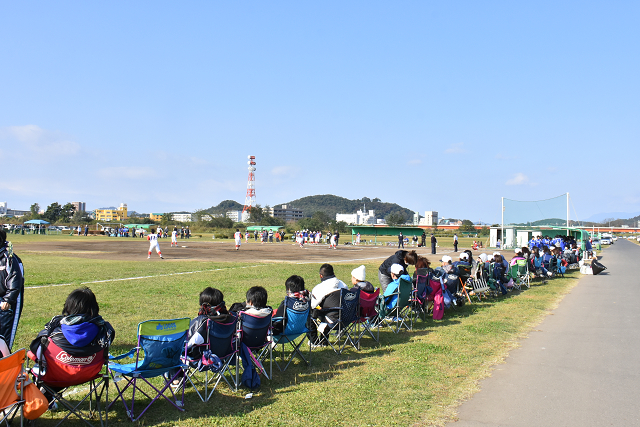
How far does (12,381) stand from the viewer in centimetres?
338

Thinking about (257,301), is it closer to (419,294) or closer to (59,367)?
(59,367)

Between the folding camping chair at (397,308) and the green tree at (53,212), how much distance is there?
4818 inches

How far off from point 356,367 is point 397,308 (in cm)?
241

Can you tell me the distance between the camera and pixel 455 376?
5469 millimetres

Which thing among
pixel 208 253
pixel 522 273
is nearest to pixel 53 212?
pixel 208 253

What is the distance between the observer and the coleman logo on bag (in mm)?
3771

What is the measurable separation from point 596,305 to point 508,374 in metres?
7.16

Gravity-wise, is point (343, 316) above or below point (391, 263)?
below

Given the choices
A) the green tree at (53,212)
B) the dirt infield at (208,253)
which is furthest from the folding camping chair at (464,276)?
the green tree at (53,212)

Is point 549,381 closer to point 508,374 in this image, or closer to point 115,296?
point 508,374

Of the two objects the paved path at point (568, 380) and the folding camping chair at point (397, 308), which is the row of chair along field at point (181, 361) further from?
the paved path at point (568, 380)

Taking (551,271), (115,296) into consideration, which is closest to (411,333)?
(115,296)

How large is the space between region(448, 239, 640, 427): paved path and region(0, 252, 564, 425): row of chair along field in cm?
208

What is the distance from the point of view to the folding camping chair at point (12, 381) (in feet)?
10.9
